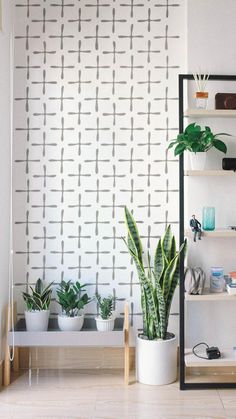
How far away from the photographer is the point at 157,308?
2.70 meters

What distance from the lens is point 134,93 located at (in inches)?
116

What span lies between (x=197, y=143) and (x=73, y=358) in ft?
4.83

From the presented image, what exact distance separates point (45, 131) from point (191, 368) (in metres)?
1.65

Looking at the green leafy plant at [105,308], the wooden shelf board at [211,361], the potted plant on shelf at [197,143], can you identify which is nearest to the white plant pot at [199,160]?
the potted plant on shelf at [197,143]

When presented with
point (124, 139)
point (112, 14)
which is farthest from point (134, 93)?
point (112, 14)

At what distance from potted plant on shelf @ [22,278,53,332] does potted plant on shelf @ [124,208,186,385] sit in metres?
0.55

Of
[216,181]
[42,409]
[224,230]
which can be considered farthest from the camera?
[216,181]

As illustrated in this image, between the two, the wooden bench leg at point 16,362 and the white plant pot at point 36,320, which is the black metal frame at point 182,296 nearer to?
the white plant pot at point 36,320

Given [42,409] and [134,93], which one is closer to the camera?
[42,409]

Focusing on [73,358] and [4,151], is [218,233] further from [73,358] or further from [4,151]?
[4,151]

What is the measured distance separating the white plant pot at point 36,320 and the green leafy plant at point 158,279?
568mm

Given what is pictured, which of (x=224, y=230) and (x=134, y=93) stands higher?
(x=134, y=93)

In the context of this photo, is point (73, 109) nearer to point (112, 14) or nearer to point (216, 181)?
point (112, 14)

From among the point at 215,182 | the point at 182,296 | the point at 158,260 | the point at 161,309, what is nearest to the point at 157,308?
the point at 161,309
